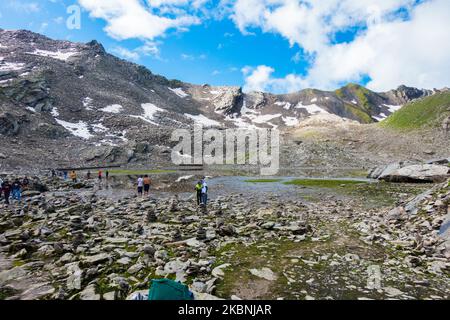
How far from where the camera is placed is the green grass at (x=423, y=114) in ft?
361

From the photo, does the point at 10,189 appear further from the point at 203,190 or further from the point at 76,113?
the point at 76,113

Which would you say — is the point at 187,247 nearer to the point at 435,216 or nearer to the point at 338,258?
the point at 338,258

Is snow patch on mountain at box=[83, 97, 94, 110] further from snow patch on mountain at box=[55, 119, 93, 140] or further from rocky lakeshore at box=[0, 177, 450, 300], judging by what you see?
rocky lakeshore at box=[0, 177, 450, 300]

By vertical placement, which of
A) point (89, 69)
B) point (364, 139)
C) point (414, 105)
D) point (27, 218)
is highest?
point (89, 69)

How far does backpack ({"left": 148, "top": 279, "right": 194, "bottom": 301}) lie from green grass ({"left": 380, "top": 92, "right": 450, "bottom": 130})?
127 metres

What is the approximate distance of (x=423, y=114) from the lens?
117 m

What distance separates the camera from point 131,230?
51.8ft

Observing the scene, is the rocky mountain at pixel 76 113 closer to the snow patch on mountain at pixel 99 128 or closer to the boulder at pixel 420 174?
the snow patch on mountain at pixel 99 128

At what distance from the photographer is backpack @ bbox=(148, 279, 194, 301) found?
7168 millimetres

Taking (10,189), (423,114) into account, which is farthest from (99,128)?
(423,114)

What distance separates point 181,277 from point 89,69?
212921mm

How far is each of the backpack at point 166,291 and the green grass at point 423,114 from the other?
415 feet

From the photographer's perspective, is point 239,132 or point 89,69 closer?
point 239,132

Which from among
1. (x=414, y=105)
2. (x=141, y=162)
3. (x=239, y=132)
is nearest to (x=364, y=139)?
(x=414, y=105)
